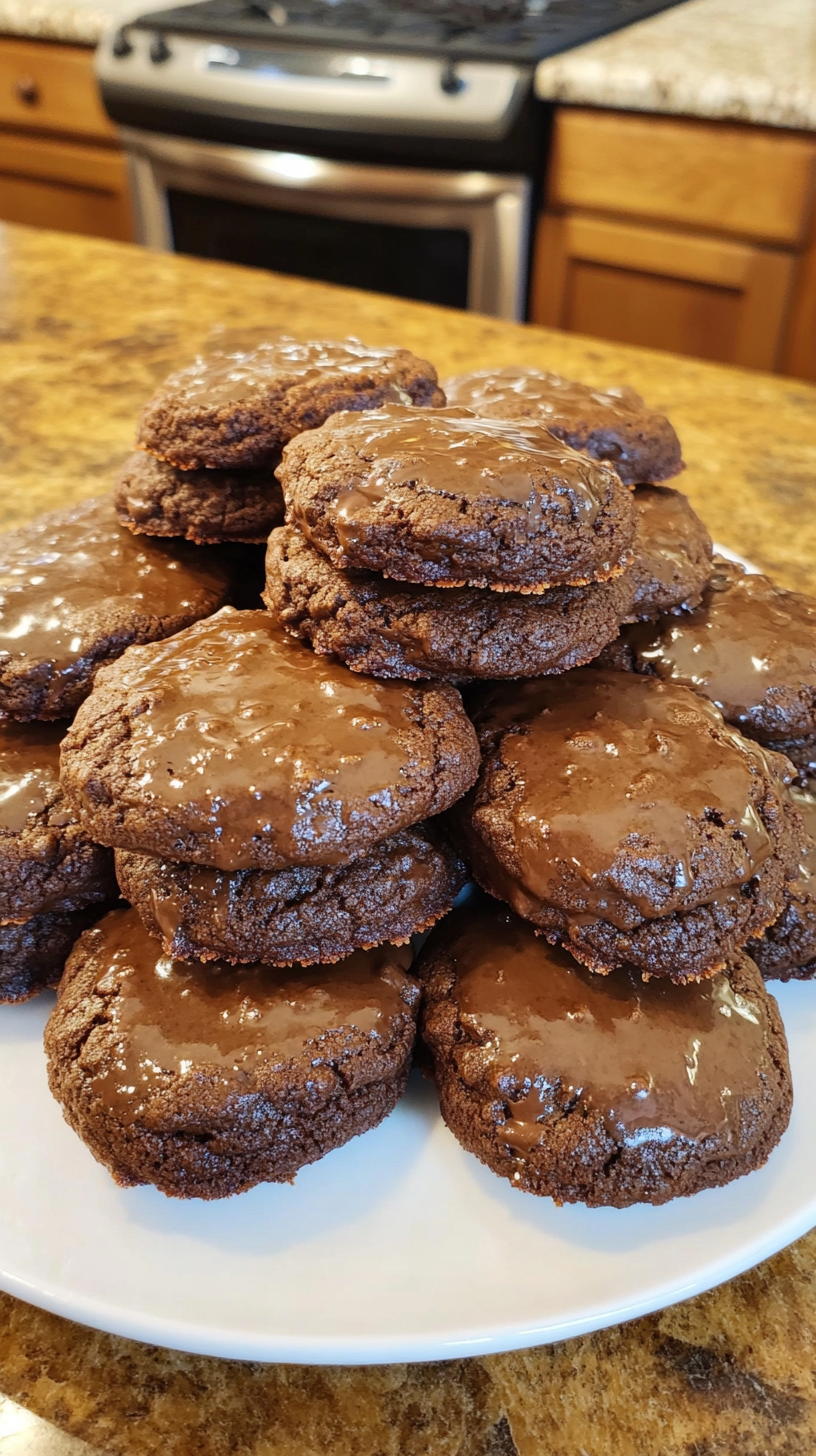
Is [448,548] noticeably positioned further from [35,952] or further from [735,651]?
[35,952]

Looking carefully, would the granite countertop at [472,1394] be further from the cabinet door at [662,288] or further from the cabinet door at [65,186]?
the cabinet door at [65,186]

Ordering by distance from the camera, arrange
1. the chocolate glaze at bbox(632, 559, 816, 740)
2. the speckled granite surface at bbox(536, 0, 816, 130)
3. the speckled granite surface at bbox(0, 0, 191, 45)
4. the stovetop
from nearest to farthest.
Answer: the chocolate glaze at bbox(632, 559, 816, 740) → the speckled granite surface at bbox(536, 0, 816, 130) → the stovetop → the speckled granite surface at bbox(0, 0, 191, 45)

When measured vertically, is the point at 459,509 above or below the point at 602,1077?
above

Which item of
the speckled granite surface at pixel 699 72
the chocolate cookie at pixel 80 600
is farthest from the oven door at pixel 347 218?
the chocolate cookie at pixel 80 600

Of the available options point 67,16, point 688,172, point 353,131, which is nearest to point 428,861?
point 688,172

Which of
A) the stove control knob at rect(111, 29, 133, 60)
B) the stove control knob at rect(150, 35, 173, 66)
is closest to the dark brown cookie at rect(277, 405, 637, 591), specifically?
the stove control knob at rect(150, 35, 173, 66)

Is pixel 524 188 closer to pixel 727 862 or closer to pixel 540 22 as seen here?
pixel 540 22

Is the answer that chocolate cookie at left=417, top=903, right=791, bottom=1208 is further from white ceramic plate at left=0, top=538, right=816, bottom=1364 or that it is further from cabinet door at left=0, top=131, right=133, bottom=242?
cabinet door at left=0, top=131, right=133, bottom=242
